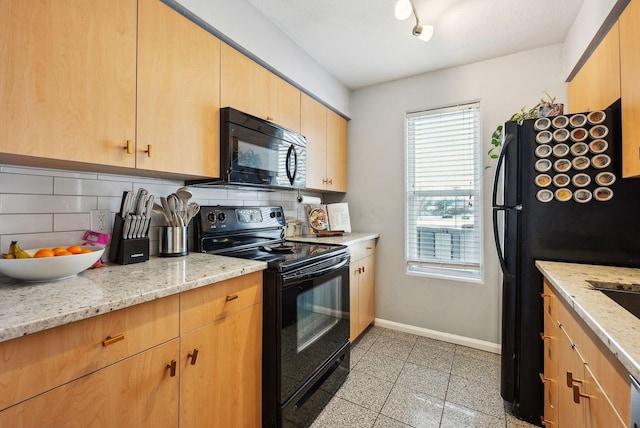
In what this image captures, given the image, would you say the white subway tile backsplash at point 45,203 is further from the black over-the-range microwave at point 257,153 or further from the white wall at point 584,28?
the white wall at point 584,28

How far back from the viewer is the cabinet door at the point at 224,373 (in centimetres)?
106

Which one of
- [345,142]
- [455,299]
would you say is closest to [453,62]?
[345,142]

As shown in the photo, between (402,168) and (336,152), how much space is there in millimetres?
659

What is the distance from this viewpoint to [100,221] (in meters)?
1.37

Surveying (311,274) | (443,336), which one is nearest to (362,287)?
(443,336)

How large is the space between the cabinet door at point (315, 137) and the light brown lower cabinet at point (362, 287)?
0.67 metres

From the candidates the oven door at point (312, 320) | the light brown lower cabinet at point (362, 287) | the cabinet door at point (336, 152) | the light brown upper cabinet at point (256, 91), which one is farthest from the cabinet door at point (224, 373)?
the cabinet door at point (336, 152)

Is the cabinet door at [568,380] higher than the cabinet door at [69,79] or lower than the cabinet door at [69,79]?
lower

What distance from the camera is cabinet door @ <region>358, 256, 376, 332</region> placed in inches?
98.4

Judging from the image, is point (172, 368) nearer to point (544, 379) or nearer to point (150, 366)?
point (150, 366)

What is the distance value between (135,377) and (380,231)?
2.32 m

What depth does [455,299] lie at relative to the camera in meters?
2.49

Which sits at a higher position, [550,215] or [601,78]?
[601,78]

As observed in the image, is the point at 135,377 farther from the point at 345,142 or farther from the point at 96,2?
the point at 345,142
